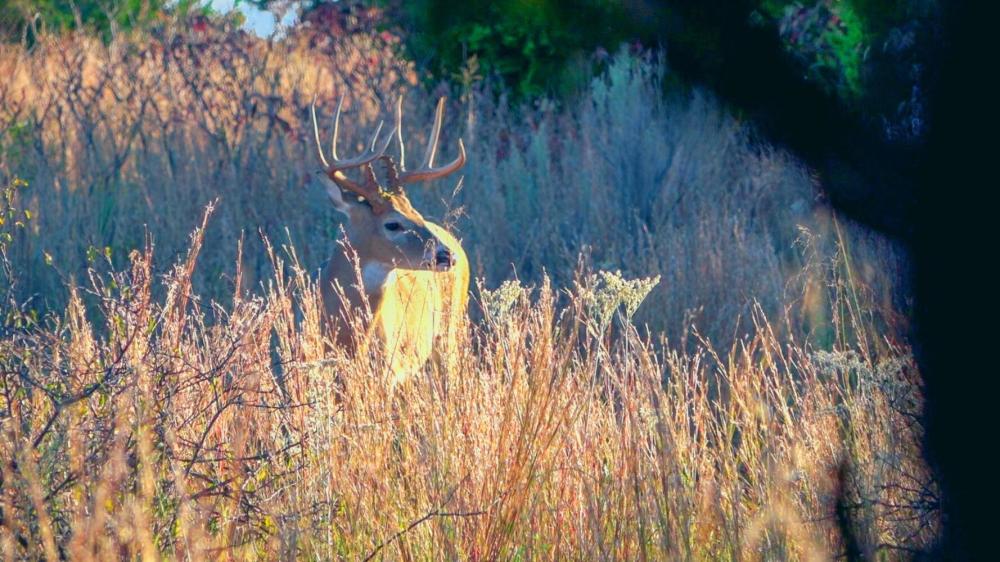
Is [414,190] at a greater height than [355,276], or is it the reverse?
[414,190]

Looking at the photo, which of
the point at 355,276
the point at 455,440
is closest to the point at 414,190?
the point at 355,276

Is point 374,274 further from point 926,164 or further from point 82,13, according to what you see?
point 82,13

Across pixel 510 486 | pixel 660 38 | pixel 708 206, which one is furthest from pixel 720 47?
pixel 708 206

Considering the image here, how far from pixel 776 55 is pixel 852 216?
0.56 ft

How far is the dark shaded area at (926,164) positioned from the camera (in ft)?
3.77

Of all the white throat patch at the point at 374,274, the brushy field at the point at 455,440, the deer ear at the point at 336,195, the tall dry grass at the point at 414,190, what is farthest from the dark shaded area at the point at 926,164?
the deer ear at the point at 336,195

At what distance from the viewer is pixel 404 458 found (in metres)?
3.81

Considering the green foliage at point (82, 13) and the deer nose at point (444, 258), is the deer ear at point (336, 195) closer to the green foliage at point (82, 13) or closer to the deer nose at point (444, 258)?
the deer nose at point (444, 258)

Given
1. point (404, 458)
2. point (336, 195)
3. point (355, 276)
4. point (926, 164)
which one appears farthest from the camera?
point (336, 195)

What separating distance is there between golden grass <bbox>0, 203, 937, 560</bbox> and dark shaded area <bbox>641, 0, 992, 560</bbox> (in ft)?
5.87

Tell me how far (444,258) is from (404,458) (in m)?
3.39

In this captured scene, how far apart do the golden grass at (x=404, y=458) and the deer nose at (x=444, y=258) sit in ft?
9.81

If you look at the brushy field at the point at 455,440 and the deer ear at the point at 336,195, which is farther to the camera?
the deer ear at the point at 336,195

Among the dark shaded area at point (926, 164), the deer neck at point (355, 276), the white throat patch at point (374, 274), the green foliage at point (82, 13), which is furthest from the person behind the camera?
the green foliage at point (82, 13)
